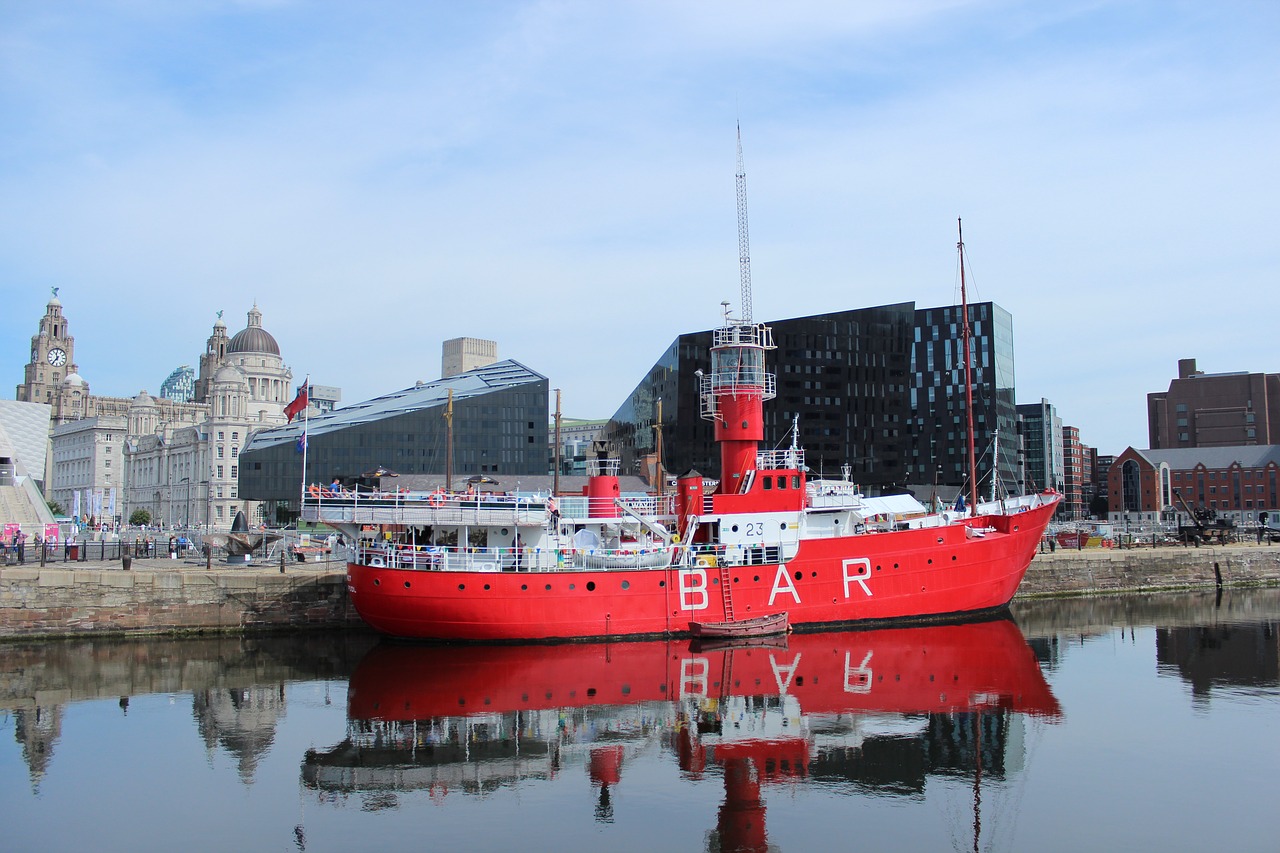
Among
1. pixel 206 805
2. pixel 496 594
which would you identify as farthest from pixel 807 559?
pixel 206 805

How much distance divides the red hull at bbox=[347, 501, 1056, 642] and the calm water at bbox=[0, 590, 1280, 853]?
37.5 inches

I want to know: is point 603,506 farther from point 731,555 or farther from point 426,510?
point 426,510

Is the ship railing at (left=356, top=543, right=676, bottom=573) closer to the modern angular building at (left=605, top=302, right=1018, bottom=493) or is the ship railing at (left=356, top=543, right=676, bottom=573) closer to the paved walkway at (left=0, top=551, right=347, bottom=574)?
the paved walkway at (left=0, top=551, right=347, bottom=574)

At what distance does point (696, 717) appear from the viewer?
24.4 meters

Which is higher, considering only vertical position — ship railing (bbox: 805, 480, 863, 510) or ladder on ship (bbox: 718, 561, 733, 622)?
ship railing (bbox: 805, 480, 863, 510)

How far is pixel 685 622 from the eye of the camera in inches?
1371

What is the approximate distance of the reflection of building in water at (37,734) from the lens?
68.6 ft

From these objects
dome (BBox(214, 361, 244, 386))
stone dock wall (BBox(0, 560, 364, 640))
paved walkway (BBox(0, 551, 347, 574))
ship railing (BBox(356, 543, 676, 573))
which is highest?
dome (BBox(214, 361, 244, 386))

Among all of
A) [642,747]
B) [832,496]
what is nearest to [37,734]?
[642,747]

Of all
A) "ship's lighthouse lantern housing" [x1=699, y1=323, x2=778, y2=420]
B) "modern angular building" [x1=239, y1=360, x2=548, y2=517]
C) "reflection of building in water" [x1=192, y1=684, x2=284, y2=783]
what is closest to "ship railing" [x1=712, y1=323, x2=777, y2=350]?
"ship's lighthouse lantern housing" [x1=699, y1=323, x2=778, y2=420]

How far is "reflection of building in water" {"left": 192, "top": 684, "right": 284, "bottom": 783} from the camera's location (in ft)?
73.3

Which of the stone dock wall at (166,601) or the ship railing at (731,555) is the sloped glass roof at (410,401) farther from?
the ship railing at (731,555)

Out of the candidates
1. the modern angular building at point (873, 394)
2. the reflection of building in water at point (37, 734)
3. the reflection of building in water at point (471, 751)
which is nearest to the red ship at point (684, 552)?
the reflection of building in water at point (471, 751)

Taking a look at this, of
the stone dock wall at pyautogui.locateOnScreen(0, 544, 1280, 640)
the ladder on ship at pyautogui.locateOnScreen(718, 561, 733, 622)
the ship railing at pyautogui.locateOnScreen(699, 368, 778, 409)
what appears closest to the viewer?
the stone dock wall at pyautogui.locateOnScreen(0, 544, 1280, 640)
